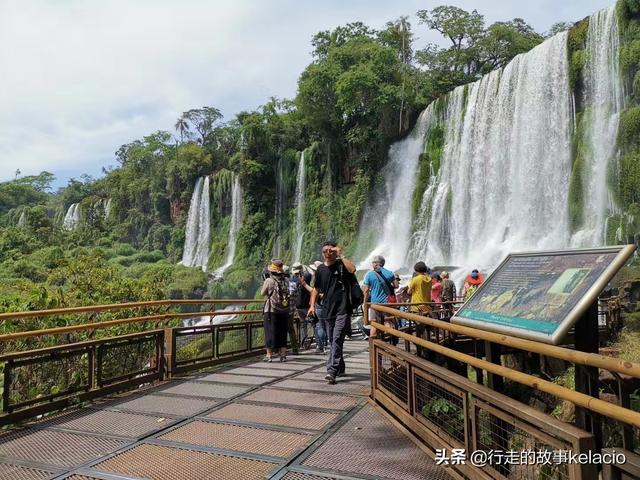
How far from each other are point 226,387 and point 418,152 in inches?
990

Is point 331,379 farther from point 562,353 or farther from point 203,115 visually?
point 203,115

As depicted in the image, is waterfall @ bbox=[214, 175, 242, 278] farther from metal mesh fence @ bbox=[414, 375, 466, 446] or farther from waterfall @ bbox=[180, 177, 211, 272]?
metal mesh fence @ bbox=[414, 375, 466, 446]

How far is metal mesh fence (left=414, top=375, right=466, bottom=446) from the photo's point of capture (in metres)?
3.24

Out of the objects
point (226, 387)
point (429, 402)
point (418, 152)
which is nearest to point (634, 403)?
point (429, 402)

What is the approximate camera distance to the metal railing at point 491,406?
2004mm

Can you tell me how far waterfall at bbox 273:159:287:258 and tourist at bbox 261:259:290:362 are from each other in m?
30.4

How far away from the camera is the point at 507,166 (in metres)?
22.6

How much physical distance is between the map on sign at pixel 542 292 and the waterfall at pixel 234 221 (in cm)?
3837

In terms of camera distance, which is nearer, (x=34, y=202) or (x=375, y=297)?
(x=375, y=297)

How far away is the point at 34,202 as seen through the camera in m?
86.1

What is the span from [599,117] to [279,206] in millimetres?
24150

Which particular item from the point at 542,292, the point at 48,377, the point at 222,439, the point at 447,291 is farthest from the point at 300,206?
the point at 542,292

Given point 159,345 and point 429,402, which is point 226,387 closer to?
point 159,345

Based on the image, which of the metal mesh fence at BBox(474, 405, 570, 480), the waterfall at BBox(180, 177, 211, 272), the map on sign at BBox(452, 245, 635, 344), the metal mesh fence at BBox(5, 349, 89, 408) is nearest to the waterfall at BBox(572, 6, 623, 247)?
the map on sign at BBox(452, 245, 635, 344)
